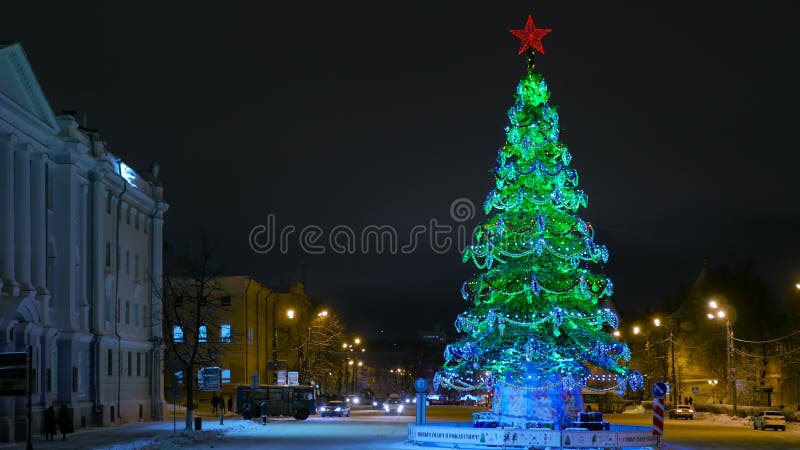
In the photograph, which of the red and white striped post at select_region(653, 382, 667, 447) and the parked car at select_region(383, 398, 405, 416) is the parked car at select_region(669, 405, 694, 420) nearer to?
the parked car at select_region(383, 398, 405, 416)

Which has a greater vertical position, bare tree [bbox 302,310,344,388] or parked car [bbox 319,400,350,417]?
bare tree [bbox 302,310,344,388]

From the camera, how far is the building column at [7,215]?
44594mm

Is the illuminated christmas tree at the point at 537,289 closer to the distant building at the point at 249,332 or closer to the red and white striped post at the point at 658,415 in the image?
the red and white striped post at the point at 658,415

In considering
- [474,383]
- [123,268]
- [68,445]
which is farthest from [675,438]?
[123,268]

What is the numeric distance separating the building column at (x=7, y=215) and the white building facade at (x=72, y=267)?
4 centimetres

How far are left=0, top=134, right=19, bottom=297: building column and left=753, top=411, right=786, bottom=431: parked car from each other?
35738 mm

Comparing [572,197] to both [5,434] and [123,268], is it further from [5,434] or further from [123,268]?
[123,268]

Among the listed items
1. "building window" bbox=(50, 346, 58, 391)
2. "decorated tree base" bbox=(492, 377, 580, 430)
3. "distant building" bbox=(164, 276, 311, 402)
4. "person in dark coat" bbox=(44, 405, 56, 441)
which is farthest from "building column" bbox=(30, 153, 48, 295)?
"distant building" bbox=(164, 276, 311, 402)

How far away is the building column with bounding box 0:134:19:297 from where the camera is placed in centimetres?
4459

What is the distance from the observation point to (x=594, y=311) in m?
36.8

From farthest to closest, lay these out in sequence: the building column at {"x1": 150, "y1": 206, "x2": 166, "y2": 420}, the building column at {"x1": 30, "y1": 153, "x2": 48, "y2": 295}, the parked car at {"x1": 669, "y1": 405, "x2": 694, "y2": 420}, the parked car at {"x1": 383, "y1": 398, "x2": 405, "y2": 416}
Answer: the parked car at {"x1": 383, "y1": 398, "x2": 405, "y2": 416}
the parked car at {"x1": 669, "y1": 405, "x2": 694, "y2": 420}
the building column at {"x1": 150, "y1": 206, "x2": 166, "y2": 420}
the building column at {"x1": 30, "y1": 153, "x2": 48, "y2": 295}

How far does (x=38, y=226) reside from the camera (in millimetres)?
49000

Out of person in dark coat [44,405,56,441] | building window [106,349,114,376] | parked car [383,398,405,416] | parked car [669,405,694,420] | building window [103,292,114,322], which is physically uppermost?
building window [103,292,114,322]

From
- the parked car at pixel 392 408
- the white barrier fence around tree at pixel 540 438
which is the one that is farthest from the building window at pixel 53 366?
the parked car at pixel 392 408
